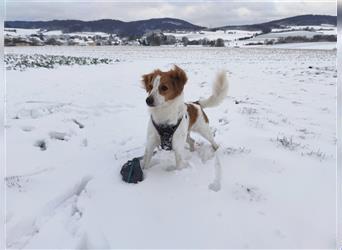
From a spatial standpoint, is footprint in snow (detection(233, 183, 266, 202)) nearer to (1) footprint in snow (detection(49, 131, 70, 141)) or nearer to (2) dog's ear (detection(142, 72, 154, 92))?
(2) dog's ear (detection(142, 72, 154, 92))

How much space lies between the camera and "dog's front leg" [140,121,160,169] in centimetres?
418

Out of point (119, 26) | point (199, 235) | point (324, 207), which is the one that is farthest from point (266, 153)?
point (119, 26)

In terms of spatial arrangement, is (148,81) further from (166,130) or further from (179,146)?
(179,146)

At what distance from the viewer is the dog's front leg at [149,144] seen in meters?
4.18

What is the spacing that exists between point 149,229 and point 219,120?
408cm

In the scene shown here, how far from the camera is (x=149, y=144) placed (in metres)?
4.17

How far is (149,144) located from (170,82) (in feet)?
2.70

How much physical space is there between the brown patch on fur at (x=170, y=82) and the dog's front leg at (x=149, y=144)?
48 centimetres

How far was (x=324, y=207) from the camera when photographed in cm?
326

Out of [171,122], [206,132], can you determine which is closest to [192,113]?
[206,132]

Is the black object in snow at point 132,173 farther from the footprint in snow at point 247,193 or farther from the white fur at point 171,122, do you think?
the footprint in snow at point 247,193

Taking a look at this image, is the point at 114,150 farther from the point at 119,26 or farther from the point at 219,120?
the point at 119,26

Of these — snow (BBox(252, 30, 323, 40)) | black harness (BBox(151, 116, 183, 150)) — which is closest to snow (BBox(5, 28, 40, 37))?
black harness (BBox(151, 116, 183, 150))

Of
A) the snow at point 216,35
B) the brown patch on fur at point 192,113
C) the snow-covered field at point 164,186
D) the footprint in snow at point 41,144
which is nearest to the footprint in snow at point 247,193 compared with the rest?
the snow-covered field at point 164,186
